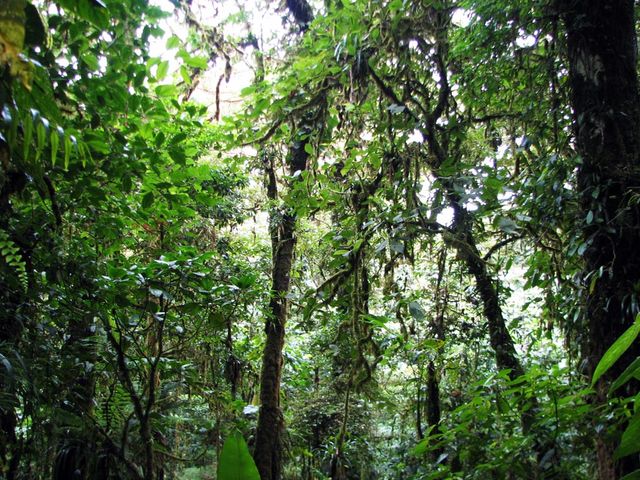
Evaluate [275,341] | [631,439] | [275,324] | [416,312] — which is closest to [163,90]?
[416,312]

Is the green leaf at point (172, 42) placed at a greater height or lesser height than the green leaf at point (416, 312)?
greater

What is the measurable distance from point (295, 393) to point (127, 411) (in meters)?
3.36

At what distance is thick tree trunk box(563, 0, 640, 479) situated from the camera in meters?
1.77

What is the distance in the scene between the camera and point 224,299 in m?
2.45

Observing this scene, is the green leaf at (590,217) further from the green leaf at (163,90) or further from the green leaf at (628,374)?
the green leaf at (163,90)

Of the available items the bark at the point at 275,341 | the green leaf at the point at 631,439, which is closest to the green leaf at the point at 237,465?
the green leaf at the point at 631,439

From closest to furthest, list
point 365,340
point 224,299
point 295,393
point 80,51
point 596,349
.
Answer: point 80,51
point 596,349
point 224,299
point 365,340
point 295,393

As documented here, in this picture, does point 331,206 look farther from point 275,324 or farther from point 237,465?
point 237,465

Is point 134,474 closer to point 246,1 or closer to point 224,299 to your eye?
point 224,299

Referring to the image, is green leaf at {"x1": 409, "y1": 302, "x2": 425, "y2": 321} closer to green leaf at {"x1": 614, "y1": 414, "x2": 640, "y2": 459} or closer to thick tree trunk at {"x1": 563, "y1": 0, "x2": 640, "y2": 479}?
thick tree trunk at {"x1": 563, "y1": 0, "x2": 640, "y2": 479}

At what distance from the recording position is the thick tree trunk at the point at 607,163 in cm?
177

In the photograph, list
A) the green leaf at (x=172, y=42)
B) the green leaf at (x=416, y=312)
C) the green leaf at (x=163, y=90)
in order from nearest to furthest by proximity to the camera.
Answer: the green leaf at (x=172, y=42) < the green leaf at (x=163, y=90) < the green leaf at (x=416, y=312)

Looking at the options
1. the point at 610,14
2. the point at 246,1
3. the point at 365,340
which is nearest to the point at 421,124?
the point at 610,14

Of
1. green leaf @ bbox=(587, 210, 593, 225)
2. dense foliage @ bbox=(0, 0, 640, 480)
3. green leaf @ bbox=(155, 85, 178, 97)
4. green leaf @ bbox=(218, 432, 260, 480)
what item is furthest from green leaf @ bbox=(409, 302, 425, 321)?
green leaf @ bbox=(218, 432, 260, 480)
